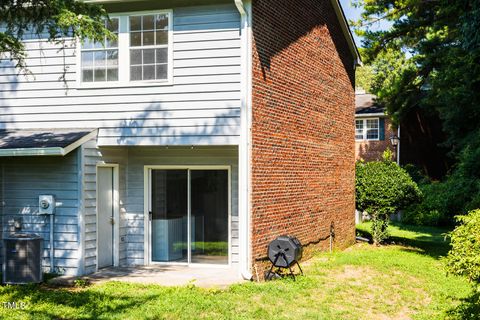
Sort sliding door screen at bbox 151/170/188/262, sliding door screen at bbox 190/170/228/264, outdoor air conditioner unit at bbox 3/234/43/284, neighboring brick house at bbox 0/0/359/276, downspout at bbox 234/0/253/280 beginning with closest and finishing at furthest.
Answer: outdoor air conditioner unit at bbox 3/234/43/284, downspout at bbox 234/0/253/280, neighboring brick house at bbox 0/0/359/276, sliding door screen at bbox 190/170/228/264, sliding door screen at bbox 151/170/188/262

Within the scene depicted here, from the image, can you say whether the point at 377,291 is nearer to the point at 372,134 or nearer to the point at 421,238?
the point at 421,238

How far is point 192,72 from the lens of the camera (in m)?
11.9

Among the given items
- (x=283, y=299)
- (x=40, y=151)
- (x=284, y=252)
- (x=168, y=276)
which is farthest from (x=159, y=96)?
(x=283, y=299)

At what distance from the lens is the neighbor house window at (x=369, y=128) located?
112 ft

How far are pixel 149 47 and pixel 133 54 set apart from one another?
412 millimetres

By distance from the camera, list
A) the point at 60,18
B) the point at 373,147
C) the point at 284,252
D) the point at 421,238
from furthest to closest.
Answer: the point at 373,147 → the point at 421,238 → the point at 284,252 → the point at 60,18

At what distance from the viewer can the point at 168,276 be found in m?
11.9

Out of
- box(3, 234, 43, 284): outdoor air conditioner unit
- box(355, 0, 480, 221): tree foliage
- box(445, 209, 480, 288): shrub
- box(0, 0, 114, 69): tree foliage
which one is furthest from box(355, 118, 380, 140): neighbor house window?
box(445, 209, 480, 288): shrub

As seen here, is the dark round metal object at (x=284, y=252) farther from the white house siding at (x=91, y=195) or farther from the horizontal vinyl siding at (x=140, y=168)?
the white house siding at (x=91, y=195)

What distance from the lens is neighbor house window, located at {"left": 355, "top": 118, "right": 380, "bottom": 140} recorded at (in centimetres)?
3419

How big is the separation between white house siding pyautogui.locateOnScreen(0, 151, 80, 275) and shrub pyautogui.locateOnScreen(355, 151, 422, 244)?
9998 mm

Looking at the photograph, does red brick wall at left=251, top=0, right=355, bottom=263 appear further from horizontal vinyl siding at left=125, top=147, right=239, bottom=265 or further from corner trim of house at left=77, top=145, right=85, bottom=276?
corner trim of house at left=77, top=145, right=85, bottom=276

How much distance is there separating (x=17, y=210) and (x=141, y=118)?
3.35 meters

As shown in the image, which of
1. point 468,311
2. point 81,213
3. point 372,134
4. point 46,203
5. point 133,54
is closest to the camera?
point 468,311
